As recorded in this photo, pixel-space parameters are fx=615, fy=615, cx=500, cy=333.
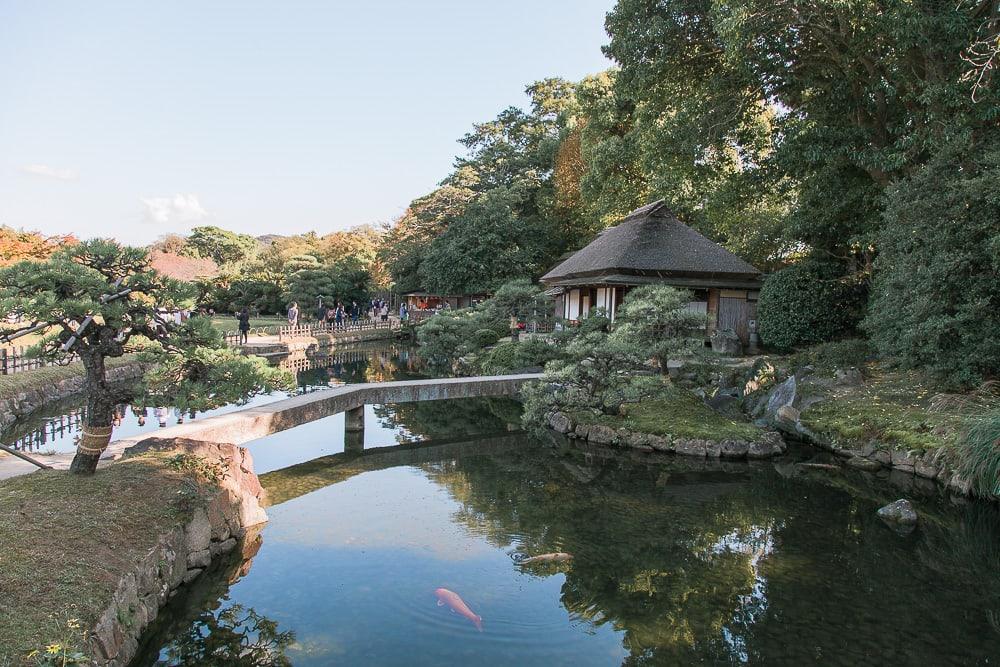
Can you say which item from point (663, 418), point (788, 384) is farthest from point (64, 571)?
point (788, 384)

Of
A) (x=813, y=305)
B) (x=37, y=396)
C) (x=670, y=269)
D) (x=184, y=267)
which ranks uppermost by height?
(x=184, y=267)

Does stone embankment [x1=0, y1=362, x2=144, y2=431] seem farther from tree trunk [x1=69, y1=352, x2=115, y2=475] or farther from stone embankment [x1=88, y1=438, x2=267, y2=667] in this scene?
tree trunk [x1=69, y1=352, x2=115, y2=475]

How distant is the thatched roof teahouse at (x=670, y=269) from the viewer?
61.3 ft

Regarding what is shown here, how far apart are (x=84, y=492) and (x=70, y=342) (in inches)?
54.1

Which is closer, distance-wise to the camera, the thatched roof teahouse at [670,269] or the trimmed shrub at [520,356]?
the trimmed shrub at [520,356]

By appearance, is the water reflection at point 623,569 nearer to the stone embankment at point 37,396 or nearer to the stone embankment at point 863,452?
the stone embankment at point 863,452

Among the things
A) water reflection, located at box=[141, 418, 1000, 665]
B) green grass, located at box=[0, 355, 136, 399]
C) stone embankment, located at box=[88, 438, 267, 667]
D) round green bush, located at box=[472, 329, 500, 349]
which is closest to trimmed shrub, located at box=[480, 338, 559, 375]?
round green bush, located at box=[472, 329, 500, 349]

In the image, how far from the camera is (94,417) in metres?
5.81

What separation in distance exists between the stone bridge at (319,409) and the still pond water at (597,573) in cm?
88

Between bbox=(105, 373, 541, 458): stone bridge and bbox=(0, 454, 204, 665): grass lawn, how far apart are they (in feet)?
3.99

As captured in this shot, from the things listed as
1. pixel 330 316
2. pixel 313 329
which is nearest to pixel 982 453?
pixel 313 329

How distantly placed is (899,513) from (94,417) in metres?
9.24

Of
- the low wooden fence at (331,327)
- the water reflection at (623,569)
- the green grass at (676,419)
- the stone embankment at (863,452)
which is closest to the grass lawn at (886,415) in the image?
the stone embankment at (863,452)

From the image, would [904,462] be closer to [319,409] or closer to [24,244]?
[319,409]
